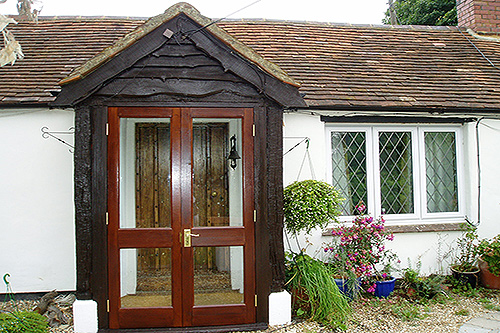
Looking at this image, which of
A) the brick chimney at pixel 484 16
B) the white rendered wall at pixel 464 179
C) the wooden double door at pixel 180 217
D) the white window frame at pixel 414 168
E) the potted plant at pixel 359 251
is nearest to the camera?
the wooden double door at pixel 180 217

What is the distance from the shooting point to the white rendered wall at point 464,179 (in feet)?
22.0

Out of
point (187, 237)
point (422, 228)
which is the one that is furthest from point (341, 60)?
point (187, 237)

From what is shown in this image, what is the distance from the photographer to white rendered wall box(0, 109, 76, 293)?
6.42m

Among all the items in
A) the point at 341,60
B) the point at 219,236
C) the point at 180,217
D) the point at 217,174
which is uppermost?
the point at 341,60

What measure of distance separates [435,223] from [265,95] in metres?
4.27

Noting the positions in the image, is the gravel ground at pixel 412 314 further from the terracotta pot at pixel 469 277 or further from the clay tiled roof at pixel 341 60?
the clay tiled roof at pixel 341 60

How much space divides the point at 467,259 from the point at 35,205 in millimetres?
7277

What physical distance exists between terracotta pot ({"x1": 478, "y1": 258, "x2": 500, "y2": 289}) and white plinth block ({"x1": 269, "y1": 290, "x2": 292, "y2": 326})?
368cm

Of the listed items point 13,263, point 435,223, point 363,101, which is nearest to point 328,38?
point 363,101

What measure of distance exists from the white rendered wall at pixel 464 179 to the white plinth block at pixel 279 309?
53.4 inches

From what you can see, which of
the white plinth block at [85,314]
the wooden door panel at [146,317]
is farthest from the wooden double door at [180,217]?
the white plinth block at [85,314]

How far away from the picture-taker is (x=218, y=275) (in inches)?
200

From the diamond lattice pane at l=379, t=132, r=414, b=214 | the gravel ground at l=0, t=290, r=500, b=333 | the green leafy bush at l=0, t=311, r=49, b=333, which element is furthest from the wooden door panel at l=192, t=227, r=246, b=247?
the diamond lattice pane at l=379, t=132, r=414, b=214

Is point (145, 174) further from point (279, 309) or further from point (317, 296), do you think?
point (317, 296)
